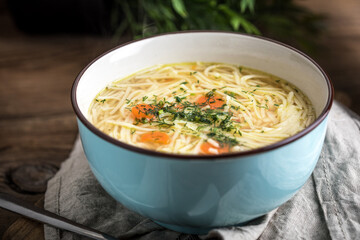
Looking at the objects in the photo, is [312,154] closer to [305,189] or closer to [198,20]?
[305,189]

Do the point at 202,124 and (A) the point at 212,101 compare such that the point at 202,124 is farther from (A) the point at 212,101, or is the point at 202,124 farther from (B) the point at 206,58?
(B) the point at 206,58

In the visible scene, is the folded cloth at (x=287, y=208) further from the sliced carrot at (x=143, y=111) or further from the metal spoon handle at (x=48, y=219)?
the sliced carrot at (x=143, y=111)

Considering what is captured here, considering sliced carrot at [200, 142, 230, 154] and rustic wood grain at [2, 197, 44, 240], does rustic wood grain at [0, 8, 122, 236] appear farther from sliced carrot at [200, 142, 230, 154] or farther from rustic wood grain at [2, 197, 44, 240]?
sliced carrot at [200, 142, 230, 154]

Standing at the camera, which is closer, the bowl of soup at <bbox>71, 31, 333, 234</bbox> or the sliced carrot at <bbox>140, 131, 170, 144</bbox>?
the bowl of soup at <bbox>71, 31, 333, 234</bbox>

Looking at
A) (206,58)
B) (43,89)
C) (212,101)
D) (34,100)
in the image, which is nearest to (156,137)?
(212,101)

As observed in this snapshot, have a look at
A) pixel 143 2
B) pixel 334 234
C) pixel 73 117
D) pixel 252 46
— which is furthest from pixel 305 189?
pixel 143 2

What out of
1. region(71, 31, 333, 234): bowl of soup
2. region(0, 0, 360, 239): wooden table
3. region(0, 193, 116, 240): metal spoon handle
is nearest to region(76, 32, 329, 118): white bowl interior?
region(71, 31, 333, 234): bowl of soup
